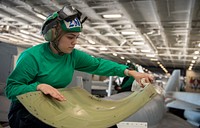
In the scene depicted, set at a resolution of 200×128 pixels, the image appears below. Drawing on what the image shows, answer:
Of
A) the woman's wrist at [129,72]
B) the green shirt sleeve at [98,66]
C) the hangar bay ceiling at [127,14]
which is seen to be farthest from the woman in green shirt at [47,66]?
the hangar bay ceiling at [127,14]

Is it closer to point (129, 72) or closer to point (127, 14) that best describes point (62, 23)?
point (129, 72)

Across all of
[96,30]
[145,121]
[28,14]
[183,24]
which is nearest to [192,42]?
[183,24]

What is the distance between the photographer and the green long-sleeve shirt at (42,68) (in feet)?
3.15

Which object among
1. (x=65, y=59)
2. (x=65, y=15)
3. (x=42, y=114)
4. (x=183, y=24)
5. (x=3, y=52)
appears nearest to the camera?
(x=42, y=114)

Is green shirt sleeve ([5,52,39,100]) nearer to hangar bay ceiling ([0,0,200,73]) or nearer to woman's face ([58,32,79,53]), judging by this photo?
woman's face ([58,32,79,53])

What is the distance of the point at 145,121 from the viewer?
2.48m

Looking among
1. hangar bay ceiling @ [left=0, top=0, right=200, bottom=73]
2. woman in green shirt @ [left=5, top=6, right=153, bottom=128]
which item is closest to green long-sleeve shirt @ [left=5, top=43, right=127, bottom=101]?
woman in green shirt @ [left=5, top=6, right=153, bottom=128]

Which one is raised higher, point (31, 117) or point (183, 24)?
point (183, 24)

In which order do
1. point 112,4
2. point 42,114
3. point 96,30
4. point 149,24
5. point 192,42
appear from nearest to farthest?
point 42,114 → point 112,4 → point 149,24 → point 96,30 → point 192,42

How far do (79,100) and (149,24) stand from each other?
7153 mm

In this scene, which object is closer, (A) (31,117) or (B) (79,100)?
(A) (31,117)

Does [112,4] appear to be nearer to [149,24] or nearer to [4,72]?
[149,24]

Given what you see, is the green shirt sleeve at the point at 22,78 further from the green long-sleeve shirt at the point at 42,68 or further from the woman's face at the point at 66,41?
the woman's face at the point at 66,41

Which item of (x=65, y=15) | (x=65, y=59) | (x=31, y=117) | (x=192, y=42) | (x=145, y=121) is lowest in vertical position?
(x=145, y=121)
